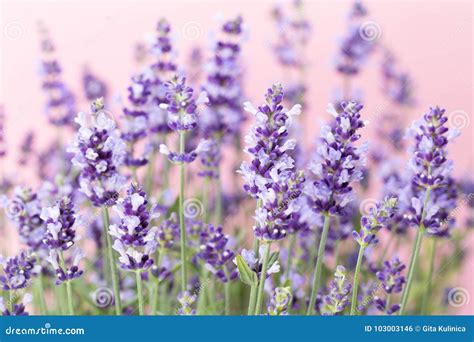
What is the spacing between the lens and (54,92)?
179 centimetres

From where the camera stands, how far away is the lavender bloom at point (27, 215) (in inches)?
47.8

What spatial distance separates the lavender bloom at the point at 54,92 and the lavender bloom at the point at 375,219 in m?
0.93

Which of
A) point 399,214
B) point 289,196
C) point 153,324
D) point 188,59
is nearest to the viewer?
point 289,196

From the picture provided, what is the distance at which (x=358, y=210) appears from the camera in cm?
174

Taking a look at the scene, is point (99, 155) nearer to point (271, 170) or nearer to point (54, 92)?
point (271, 170)

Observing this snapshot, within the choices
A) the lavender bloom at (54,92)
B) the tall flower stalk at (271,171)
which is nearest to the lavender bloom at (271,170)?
the tall flower stalk at (271,171)

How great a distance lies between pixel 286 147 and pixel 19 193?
46 centimetres

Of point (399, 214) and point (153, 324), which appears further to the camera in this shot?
point (399, 214)

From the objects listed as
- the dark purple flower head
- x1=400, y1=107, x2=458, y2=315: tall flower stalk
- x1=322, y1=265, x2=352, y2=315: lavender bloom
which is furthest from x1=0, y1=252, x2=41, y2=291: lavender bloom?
x1=400, y1=107, x2=458, y2=315: tall flower stalk

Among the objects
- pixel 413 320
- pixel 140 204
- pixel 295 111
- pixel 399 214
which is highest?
pixel 295 111

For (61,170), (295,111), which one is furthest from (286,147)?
(61,170)

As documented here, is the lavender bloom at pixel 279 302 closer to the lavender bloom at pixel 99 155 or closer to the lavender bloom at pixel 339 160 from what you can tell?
the lavender bloom at pixel 339 160

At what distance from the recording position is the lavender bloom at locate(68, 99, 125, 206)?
1.07m

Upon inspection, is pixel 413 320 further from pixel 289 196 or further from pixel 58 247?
pixel 58 247
